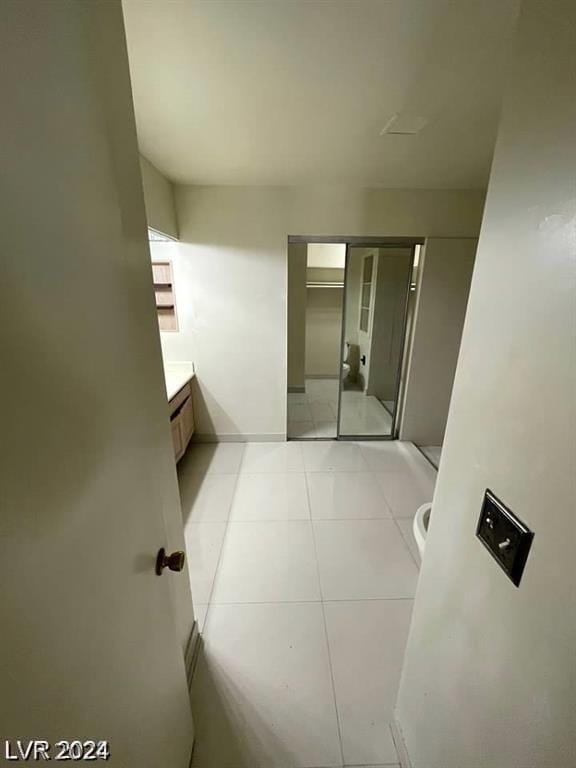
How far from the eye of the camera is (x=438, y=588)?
2.86 feet

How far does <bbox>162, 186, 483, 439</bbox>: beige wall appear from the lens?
2643 mm

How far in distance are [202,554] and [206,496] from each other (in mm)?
571

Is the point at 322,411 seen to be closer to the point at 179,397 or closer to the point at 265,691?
the point at 179,397

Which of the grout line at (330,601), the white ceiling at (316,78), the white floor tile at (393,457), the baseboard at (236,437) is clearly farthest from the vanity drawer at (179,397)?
the white floor tile at (393,457)

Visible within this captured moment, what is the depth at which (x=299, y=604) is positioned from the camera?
161 cm

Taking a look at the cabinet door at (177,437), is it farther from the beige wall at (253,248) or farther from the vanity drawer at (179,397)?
the beige wall at (253,248)

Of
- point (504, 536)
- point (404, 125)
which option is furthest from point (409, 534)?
point (404, 125)

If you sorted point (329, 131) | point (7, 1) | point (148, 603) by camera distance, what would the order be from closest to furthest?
point (7, 1)
point (148, 603)
point (329, 131)

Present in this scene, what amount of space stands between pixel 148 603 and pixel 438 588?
0.79m

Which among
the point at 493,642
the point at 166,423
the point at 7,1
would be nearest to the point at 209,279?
the point at 166,423

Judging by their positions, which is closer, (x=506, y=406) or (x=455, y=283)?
(x=506, y=406)

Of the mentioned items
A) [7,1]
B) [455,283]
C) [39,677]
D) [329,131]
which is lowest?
[39,677]

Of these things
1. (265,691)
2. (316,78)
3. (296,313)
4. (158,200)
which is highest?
(316,78)

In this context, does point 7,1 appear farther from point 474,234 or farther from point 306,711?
point 474,234
